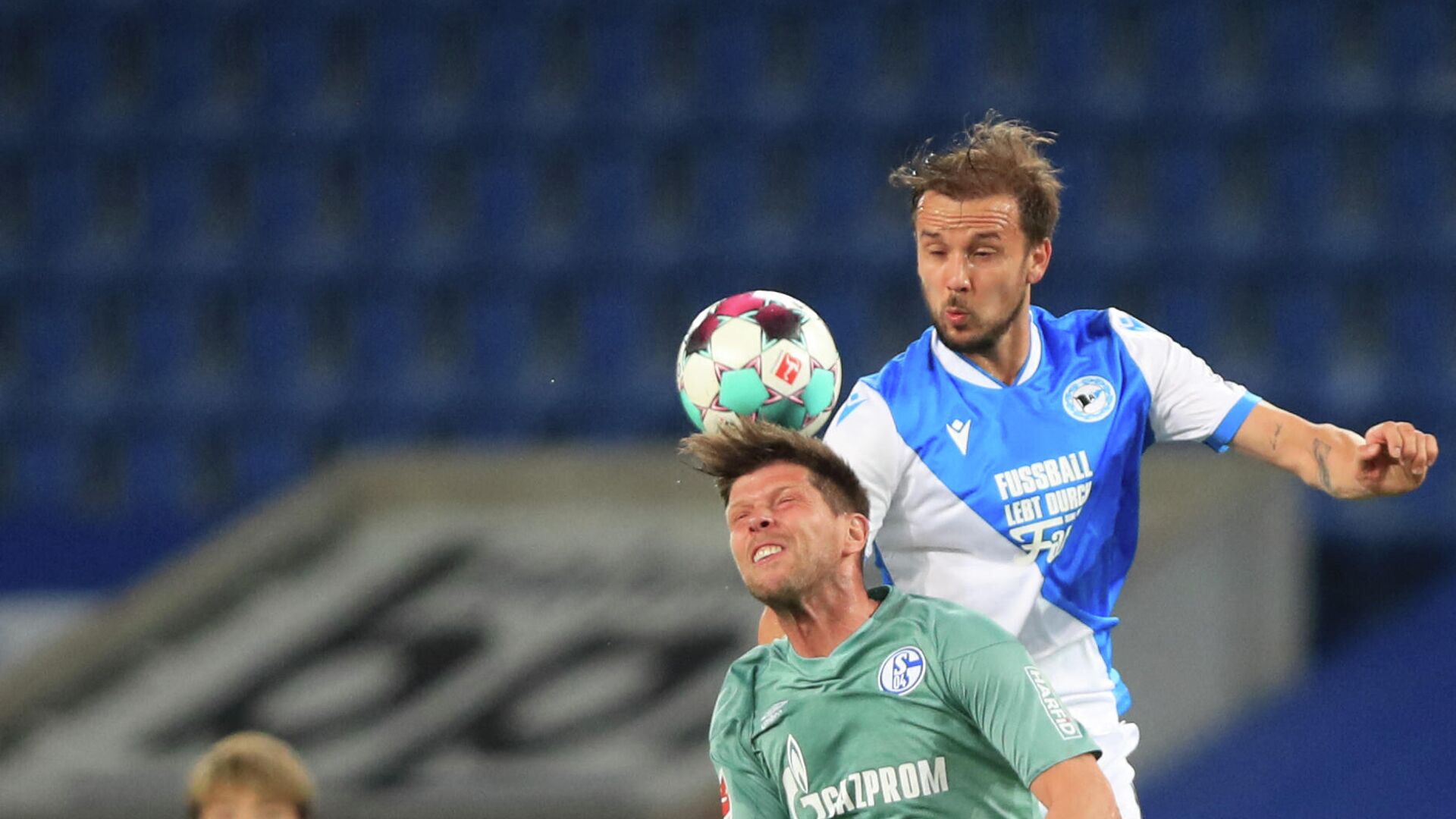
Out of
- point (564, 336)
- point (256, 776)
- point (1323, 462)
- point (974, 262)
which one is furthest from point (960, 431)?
point (564, 336)

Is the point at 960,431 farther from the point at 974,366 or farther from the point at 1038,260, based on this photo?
the point at 1038,260

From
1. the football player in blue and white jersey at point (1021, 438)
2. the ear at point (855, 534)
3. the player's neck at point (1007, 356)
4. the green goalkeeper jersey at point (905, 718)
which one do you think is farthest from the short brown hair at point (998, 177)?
the green goalkeeper jersey at point (905, 718)

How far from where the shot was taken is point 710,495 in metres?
8.97

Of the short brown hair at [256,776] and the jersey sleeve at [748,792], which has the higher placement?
the short brown hair at [256,776]

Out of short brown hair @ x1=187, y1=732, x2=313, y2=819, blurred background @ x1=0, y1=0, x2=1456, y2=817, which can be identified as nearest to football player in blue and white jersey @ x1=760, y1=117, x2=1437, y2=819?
short brown hair @ x1=187, y1=732, x2=313, y2=819

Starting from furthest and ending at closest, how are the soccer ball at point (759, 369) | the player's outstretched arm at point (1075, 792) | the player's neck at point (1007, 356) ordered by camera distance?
the soccer ball at point (759, 369) → the player's neck at point (1007, 356) → the player's outstretched arm at point (1075, 792)

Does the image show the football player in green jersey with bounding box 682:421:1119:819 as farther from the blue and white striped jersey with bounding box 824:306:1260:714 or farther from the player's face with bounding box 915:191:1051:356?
the player's face with bounding box 915:191:1051:356

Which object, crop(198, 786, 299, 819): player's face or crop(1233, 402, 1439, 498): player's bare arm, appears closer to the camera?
crop(1233, 402, 1439, 498): player's bare arm

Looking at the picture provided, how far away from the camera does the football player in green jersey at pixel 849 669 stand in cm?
388

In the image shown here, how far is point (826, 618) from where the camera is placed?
398 centimetres

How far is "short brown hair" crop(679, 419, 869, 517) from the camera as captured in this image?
3979 millimetres

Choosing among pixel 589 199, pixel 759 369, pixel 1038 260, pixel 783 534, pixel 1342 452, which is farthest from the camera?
pixel 589 199

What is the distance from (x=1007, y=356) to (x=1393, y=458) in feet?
2.42

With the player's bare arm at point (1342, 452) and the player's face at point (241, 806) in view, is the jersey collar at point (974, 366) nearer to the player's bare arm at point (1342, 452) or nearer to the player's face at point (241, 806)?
the player's bare arm at point (1342, 452)
